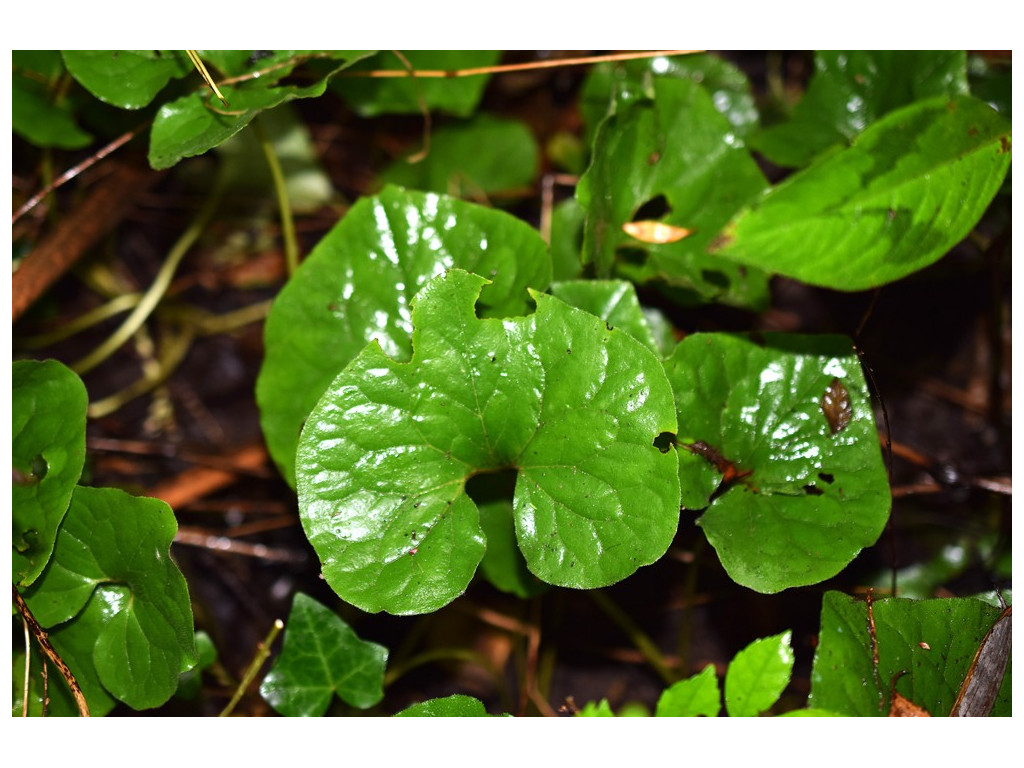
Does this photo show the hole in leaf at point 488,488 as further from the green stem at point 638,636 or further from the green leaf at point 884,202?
the green leaf at point 884,202

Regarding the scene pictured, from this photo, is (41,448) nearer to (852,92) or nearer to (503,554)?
(503,554)

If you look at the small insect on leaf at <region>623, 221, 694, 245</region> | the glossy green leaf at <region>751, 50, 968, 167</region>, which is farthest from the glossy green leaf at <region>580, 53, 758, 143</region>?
the small insect on leaf at <region>623, 221, 694, 245</region>

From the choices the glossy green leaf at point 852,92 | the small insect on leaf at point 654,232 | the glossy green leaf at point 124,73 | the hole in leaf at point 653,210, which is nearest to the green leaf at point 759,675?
the small insect on leaf at point 654,232

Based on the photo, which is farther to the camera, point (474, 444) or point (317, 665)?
point (317, 665)

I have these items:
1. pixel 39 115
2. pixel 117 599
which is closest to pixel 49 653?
pixel 117 599

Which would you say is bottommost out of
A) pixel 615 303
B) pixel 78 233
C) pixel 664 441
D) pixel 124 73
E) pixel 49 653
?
pixel 49 653

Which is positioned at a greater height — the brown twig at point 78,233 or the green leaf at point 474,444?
the brown twig at point 78,233

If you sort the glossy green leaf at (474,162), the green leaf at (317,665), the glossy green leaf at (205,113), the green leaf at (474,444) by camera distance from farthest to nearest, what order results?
the glossy green leaf at (474,162) → the green leaf at (317,665) → the glossy green leaf at (205,113) → the green leaf at (474,444)
